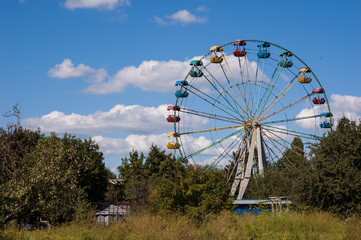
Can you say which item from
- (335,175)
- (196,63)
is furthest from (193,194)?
(196,63)

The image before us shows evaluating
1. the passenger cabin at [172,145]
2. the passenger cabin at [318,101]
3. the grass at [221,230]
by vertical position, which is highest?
the passenger cabin at [318,101]

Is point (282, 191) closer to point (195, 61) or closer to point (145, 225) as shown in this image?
point (195, 61)

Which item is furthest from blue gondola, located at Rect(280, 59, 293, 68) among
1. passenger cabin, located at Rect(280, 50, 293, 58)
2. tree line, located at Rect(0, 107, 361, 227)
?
tree line, located at Rect(0, 107, 361, 227)

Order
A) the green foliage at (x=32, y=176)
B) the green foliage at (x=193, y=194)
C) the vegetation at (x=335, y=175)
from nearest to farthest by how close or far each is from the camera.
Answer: the green foliage at (x=32, y=176)
the vegetation at (x=335, y=175)
the green foliage at (x=193, y=194)

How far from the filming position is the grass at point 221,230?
15.3 m

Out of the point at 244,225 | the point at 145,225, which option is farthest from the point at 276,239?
the point at 145,225

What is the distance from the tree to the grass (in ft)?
15.1

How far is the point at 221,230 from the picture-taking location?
16.3m

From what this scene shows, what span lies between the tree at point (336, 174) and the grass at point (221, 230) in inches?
182

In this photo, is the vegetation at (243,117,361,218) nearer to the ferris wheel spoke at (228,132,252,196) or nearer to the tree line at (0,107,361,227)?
the tree line at (0,107,361,227)

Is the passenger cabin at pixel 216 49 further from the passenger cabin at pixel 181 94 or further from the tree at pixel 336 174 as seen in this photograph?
the tree at pixel 336 174

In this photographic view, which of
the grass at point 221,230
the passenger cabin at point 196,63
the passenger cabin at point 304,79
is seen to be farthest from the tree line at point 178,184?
the passenger cabin at point 304,79

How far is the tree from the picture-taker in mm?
22266

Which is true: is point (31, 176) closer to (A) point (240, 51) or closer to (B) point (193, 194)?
(B) point (193, 194)
